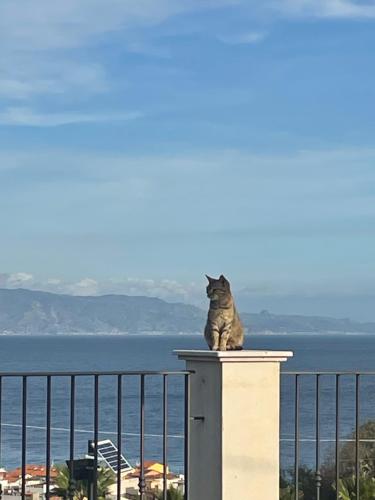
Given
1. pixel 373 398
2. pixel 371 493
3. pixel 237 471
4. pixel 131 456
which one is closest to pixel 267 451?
pixel 237 471

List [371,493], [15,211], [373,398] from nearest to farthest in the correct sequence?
[371,493], [373,398], [15,211]

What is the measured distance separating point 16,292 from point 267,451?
194 m

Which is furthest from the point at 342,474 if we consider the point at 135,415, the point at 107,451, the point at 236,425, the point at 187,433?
the point at 135,415

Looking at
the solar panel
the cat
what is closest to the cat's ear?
the cat

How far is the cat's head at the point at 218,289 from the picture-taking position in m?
5.84

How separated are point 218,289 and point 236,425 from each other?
772 millimetres

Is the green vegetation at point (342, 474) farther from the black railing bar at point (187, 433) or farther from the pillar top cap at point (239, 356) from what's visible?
the pillar top cap at point (239, 356)

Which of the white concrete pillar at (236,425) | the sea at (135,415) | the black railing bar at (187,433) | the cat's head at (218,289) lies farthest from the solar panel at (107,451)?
the sea at (135,415)

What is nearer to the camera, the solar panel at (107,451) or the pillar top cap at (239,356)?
the pillar top cap at (239,356)

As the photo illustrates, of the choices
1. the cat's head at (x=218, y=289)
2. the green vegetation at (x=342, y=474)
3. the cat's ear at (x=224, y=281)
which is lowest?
the green vegetation at (x=342, y=474)

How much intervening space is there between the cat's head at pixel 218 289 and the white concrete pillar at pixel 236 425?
1.18ft

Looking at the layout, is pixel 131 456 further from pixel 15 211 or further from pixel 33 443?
pixel 15 211

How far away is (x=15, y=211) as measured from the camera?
7738 centimetres

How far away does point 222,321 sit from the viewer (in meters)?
5.80
